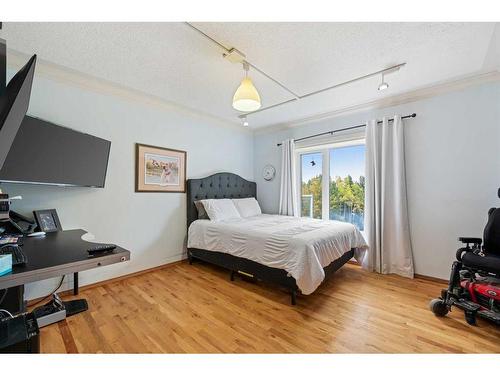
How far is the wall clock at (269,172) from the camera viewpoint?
4.23 metres

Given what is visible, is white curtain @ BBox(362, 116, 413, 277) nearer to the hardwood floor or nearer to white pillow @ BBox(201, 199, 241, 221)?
the hardwood floor

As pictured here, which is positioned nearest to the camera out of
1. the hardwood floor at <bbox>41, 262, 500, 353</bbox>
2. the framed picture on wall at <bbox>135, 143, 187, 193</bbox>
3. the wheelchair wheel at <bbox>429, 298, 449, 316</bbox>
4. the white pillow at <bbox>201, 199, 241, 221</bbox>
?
the hardwood floor at <bbox>41, 262, 500, 353</bbox>

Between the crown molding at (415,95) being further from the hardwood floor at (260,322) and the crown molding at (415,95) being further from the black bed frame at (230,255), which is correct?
the hardwood floor at (260,322)

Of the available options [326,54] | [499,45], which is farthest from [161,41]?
[499,45]

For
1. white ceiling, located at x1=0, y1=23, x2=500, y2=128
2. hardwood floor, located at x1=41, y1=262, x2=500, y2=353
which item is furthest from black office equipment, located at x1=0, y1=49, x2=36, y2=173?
hardwood floor, located at x1=41, y1=262, x2=500, y2=353

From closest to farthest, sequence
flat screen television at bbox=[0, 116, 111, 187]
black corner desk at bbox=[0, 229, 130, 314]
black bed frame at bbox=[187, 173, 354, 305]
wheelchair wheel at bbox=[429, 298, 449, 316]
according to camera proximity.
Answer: black corner desk at bbox=[0, 229, 130, 314] → flat screen television at bbox=[0, 116, 111, 187] → wheelchair wheel at bbox=[429, 298, 449, 316] → black bed frame at bbox=[187, 173, 354, 305]

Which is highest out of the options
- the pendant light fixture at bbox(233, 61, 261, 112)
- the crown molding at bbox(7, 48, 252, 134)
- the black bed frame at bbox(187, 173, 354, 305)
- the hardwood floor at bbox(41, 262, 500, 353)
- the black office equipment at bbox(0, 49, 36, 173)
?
the crown molding at bbox(7, 48, 252, 134)

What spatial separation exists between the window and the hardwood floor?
1211 mm

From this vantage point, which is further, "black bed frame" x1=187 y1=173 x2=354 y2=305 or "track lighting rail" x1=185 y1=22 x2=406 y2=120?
"black bed frame" x1=187 y1=173 x2=354 y2=305

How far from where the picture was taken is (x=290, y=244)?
209cm

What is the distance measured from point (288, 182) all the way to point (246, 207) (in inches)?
34.9

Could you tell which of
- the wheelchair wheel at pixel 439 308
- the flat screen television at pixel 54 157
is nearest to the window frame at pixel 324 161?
the wheelchair wheel at pixel 439 308

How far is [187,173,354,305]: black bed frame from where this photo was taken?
218cm
